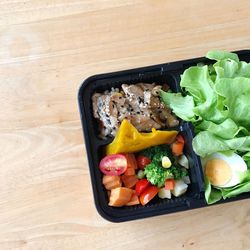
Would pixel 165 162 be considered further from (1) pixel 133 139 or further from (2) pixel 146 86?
(2) pixel 146 86

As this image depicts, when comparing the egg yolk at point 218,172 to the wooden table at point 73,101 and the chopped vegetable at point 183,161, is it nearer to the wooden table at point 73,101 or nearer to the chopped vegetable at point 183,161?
the chopped vegetable at point 183,161

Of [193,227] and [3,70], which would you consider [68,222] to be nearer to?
[193,227]

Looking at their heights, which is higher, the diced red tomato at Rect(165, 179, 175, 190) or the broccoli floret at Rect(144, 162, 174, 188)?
the broccoli floret at Rect(144, 162, 174, 188)

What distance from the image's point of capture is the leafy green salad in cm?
124

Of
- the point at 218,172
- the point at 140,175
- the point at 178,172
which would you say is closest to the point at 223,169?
the point at 218,172

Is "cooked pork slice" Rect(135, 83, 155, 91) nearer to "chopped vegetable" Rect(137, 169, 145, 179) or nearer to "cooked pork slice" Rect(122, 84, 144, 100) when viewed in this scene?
"cooked pork slice" Rect(122, 84, 144, 100)

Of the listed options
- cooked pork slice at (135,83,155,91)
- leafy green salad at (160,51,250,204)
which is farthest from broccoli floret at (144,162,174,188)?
cooked pork slice at (135,83,155,91)

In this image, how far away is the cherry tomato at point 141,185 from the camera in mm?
1302

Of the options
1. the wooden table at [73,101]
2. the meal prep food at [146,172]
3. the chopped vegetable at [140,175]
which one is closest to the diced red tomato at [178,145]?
the meal prep food at [146,172]

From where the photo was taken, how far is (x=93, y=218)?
1389 mm

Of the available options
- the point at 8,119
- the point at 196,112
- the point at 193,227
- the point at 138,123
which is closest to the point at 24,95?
the point at 8,119

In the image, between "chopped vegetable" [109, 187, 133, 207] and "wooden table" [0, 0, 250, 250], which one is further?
"wooden table" [0, 0, 250, 250]

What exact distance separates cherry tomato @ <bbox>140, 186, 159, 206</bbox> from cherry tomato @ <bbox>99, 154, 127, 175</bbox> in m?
0.08

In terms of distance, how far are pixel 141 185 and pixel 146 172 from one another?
4cm
